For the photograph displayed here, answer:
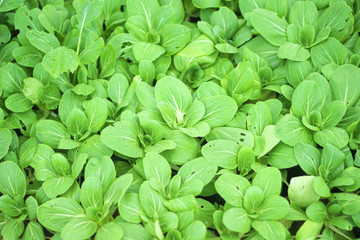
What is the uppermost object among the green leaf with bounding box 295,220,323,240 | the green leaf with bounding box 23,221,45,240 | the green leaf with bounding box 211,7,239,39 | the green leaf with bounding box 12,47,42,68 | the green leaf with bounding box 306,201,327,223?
the green leaf with bounding box 211,7,239,39

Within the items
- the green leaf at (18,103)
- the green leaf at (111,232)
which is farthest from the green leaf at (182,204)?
the green leaf at (18,103)

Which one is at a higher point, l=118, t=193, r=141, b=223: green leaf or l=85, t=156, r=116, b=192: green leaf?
l=85, t=156, r=116, b=192: green leaf

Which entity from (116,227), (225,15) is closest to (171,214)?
(116,227)

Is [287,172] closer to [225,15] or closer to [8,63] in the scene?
[225,15]

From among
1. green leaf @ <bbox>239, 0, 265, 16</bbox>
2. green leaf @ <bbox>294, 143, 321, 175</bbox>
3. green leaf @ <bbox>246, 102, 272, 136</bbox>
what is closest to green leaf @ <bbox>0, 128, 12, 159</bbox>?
green leaf @ <bbox>246, 102, 272, 136</bbox>

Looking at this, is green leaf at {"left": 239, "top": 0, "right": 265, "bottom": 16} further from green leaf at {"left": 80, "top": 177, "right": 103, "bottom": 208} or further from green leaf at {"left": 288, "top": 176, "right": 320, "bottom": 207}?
green leaf at {"left": 80, "top": 177, "right": 103, "bottom": 208}

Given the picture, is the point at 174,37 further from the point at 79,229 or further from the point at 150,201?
the point at 79,229
